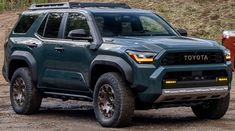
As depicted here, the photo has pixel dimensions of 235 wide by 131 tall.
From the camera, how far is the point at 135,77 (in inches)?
Result: 365

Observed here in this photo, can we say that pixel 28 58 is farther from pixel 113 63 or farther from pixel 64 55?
pixel 113 63

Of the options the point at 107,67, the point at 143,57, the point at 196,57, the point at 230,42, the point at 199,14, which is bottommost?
the point at 199,14

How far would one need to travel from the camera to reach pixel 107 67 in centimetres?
987

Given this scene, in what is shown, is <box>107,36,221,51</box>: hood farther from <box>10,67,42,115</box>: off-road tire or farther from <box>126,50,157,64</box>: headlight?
<box>10,67,42,115</box>: off-road tire

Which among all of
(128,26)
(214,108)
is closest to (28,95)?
(128,26)

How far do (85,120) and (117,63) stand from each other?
66.4 inches

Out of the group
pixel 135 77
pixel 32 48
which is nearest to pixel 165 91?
pixel 135 77

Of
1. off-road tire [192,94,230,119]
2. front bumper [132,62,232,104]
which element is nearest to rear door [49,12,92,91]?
front bumper [132,62,232,104]

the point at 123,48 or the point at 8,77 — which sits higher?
the point at 123,48

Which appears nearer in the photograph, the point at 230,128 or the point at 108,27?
the point at 230,128

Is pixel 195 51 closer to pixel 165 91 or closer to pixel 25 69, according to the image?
pixel 165 91

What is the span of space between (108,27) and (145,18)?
0.86 m

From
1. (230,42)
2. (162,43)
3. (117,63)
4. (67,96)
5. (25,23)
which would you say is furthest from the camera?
(230,42)

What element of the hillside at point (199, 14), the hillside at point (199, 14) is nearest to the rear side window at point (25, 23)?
the hillside at point (199, 14)
